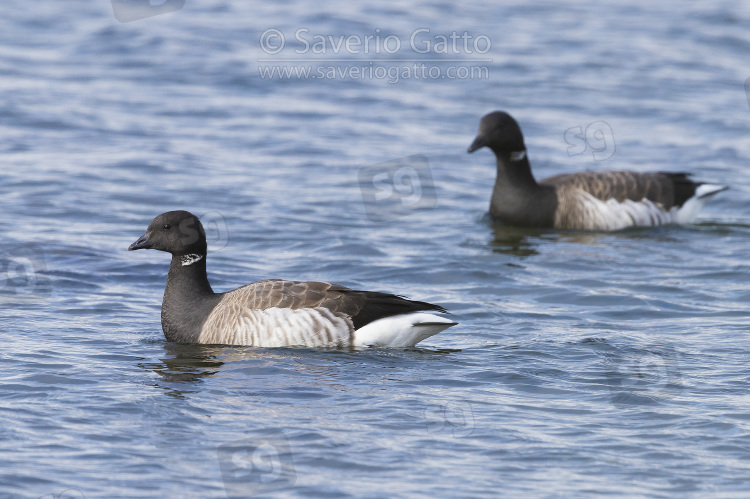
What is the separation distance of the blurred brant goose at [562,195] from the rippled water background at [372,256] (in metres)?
0.31

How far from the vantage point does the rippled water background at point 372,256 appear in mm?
7852

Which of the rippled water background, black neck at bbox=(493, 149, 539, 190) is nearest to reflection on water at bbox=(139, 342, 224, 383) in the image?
the rippled water background

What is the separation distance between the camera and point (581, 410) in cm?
875

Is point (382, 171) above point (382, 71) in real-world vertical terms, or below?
below

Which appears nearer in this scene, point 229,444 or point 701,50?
point 229,444

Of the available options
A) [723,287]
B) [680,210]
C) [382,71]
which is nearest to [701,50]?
[382,71]

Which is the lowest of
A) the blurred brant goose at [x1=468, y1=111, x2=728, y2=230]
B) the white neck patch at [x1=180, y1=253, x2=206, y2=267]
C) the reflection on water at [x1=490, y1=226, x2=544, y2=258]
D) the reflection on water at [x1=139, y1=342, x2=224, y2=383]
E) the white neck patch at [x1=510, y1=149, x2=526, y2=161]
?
the reflection on water at [x1=139, y1=342, x2=224, y2=383]

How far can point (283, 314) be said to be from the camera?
1016 cm

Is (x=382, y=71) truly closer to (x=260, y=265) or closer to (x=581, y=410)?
(x=260, y=265)

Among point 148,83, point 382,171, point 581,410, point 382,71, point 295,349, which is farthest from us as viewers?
point 382,71

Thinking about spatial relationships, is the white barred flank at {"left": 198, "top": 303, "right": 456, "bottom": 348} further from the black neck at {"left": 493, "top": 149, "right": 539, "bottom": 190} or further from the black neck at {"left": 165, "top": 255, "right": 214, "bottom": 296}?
the black neck at {"left": 493, "top": 149, "right": 539, "bottom": 190}

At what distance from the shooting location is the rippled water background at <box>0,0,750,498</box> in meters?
7.85

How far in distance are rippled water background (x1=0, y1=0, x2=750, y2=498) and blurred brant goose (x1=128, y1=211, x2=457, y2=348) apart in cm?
19

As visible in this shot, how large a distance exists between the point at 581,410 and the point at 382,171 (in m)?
9.89
